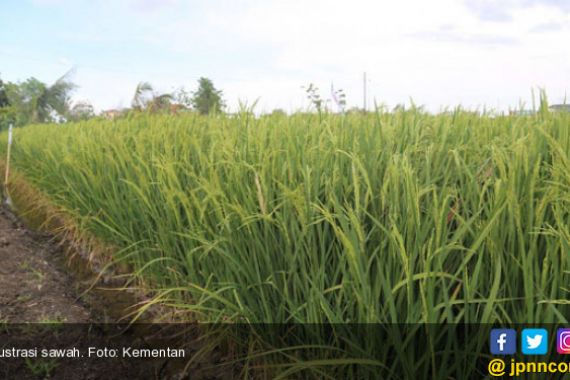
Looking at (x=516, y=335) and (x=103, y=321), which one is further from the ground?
(x=516, y=335)

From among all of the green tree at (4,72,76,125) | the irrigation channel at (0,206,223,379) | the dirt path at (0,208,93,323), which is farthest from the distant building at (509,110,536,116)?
the green tree at (4,72,76,125)

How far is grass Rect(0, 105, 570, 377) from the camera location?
1152 millimetres

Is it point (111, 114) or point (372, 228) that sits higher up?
point (111, 114)

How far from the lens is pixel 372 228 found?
1.31 metres

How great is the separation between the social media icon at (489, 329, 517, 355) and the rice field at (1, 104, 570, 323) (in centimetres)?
5

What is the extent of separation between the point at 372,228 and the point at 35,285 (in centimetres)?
217

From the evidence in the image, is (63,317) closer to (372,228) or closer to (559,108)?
(372,228)

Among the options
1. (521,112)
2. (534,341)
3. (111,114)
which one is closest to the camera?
(534,341)

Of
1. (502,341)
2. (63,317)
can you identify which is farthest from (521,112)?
(63,317)

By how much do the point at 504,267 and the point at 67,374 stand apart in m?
1.60

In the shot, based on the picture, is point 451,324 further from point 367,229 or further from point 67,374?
point 67,374

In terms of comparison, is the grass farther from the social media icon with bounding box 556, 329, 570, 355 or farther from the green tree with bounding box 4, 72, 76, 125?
the green tree with bounding box 4, 72, 76, 125

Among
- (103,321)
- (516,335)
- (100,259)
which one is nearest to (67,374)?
(103,321)

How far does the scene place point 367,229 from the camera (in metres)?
1.48
